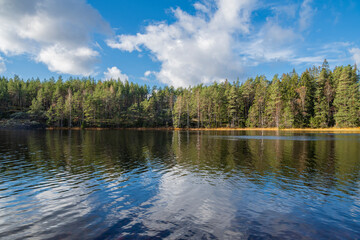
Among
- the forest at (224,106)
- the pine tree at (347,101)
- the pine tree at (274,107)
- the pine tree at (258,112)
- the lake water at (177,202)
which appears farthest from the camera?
the pine tree at (258,112)

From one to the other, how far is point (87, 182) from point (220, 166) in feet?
48.3

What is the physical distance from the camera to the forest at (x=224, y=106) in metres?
106

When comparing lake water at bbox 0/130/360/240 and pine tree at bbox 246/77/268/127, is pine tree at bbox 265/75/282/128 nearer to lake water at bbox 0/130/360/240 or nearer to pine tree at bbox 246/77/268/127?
pine tree at bbox 246/77/268/127

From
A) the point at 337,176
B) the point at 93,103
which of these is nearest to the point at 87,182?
the point at 337,176

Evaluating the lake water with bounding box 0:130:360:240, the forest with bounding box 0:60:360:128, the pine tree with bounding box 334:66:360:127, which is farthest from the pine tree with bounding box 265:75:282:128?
the lake water with bounding box 0:130:360:240

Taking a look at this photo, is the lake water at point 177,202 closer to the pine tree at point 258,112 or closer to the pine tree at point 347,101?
the pine tree at point 347,101

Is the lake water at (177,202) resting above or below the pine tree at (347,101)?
below

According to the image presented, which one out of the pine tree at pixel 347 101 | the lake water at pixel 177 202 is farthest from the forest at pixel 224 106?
the lake water at pixel 177 202

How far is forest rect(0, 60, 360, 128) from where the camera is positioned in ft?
349

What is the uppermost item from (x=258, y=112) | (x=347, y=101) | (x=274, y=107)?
(x=347, y=101)

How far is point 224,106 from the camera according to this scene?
134 meters

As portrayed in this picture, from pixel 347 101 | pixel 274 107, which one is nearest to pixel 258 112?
pixel 274 107

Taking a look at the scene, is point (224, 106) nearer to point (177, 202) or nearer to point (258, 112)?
point (258, 112)

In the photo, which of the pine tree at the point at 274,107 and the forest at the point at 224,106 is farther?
the pine tree at the point at 274,107
